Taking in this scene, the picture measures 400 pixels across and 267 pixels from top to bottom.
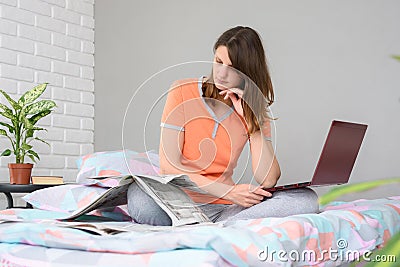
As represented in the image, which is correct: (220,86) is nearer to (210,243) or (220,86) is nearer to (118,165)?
(118,165)

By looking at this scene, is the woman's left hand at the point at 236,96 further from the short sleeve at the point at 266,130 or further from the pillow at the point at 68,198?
the pillow at the point at 68,198

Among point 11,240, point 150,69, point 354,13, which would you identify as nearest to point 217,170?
point 11,240

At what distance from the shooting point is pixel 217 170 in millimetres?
2068

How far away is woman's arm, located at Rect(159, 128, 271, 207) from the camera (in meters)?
1.88

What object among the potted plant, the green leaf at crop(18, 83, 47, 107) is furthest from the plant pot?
the green leaf at crop(18, 83, 47, 107)

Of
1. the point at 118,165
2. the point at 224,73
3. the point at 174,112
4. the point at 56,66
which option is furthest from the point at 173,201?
the point at 56,66

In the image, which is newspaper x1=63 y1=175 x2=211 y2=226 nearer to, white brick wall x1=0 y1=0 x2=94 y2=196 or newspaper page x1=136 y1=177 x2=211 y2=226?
newspaper page x1=136 y1=177 x2=211 y2=226

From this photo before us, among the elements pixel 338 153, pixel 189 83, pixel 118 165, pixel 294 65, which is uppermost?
pixel 294 65

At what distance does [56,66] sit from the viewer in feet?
11.2

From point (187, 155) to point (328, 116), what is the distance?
1090mm

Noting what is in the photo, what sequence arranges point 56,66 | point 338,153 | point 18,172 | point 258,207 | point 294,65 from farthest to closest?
1. point 56,66
2. point 294,65
3. point 18,172
4. point 258,207
5. point 338,153

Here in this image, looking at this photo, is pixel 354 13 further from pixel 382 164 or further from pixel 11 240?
pixel 11 240

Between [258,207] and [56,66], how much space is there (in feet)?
6.38

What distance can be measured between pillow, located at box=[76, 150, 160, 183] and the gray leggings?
60cm
